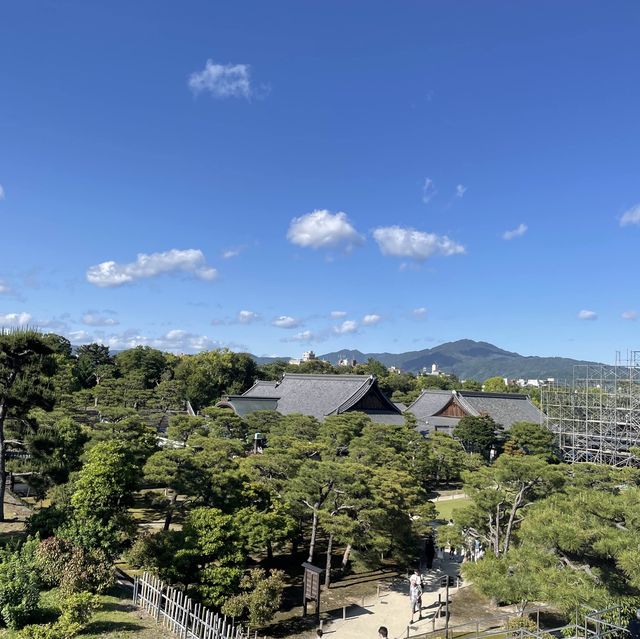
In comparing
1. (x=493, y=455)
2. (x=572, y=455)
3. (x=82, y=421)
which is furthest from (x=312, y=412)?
(x=572, y=455)

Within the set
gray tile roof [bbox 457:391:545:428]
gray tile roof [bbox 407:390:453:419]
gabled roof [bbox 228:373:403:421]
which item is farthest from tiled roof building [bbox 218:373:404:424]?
gray tile roof [bbox 457:391:545:428]

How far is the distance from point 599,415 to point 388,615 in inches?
1186

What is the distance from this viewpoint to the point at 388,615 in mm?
14688

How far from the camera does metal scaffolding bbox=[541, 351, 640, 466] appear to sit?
3650 centimetres

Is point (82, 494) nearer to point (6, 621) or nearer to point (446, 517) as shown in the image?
point (6, 621)

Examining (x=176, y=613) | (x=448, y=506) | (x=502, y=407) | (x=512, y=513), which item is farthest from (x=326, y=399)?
(x=176, y=613)

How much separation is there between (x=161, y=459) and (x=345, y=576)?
298 inches

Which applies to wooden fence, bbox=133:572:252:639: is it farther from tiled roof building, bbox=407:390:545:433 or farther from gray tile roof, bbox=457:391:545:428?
gray tile roof, bbox=457:391:545:428

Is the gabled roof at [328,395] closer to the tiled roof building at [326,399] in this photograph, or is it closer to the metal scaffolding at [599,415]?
the tiled roof building at [326,399]

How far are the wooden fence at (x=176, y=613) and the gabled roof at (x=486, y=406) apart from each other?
38.8 metres

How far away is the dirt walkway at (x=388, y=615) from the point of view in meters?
13.4

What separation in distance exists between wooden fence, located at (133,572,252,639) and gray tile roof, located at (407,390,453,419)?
128ft

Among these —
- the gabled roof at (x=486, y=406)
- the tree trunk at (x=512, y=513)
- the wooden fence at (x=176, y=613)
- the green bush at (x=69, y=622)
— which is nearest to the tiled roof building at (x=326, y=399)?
the gabled roof at (x=486, y=406)

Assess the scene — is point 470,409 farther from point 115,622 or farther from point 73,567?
point 115,622
